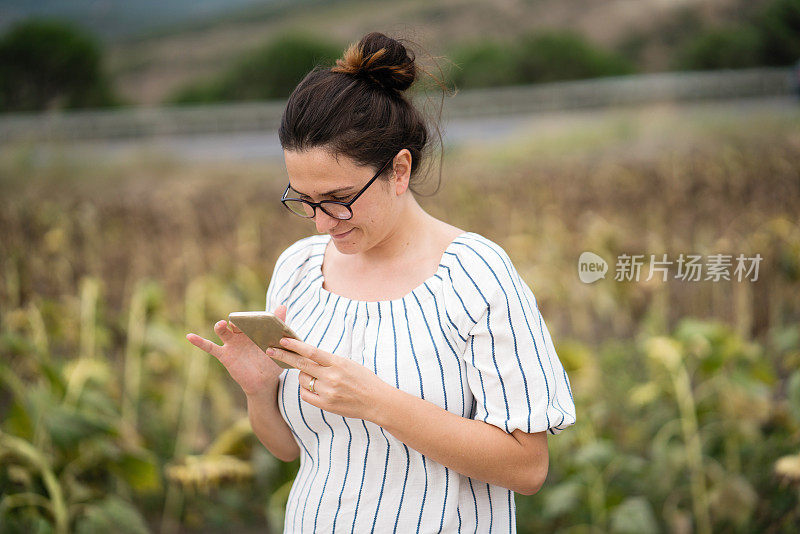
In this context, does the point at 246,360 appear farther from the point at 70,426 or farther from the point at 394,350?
the point at 70,426

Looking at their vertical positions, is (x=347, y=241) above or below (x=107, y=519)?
above

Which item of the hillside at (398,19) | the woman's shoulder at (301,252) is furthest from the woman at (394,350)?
the hillside at (398,19)

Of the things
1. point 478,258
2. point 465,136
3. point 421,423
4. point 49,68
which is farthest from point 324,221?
point 49,68

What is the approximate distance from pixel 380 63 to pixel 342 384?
0.58 metres

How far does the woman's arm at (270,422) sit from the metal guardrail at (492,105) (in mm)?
10820

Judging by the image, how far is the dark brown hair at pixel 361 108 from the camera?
1.31m

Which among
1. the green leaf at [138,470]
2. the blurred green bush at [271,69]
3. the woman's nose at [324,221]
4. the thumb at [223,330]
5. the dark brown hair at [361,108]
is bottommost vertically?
the green leaf at [138,470]

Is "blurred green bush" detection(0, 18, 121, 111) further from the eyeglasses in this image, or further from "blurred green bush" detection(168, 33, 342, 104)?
the eyeglasses

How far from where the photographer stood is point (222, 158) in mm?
10672

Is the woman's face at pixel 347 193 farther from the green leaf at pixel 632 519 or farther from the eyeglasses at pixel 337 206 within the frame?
the green leaf at pixel 632 519

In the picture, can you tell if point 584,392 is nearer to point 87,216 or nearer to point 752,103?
point 87,216

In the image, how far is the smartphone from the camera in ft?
4.06

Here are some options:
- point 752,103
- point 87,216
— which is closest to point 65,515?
point 87,216

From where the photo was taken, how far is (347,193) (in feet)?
4.38
